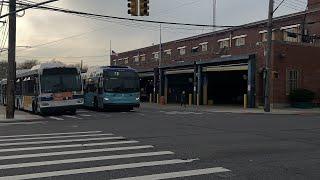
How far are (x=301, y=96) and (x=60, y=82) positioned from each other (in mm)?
22400

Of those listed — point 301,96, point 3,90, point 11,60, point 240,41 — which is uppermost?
point 240,41

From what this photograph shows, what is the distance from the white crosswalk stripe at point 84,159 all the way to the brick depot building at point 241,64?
90.1 ft

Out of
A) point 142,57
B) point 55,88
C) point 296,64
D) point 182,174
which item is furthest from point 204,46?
point 182,174

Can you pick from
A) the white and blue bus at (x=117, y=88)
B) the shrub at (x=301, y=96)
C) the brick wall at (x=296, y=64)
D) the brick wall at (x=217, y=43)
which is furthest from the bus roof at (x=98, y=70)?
the shrub at (x=301, y=96)

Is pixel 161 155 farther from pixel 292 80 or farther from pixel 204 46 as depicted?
pixel 204 46

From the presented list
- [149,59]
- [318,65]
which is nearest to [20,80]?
[318,65]

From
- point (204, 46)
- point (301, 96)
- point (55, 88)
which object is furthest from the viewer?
point (204, 46)

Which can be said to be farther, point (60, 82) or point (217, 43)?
point (217, 43)

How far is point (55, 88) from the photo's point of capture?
32.2 meters

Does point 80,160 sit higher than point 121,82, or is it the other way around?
point 121,82

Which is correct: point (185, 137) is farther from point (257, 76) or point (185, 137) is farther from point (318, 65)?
point (318, 65)

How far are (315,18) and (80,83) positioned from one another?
3270 cm

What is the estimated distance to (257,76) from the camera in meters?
46.1

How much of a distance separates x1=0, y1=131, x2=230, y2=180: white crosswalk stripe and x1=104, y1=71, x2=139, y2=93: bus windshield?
61.1ft
